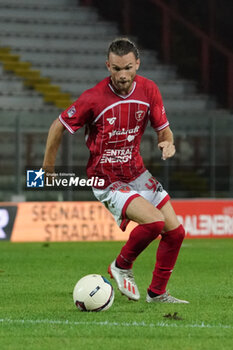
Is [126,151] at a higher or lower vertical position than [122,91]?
lower

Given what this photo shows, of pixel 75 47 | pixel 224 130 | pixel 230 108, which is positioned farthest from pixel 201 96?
pixel 224 130

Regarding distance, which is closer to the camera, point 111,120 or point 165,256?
point 111,120

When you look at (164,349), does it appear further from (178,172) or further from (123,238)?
(178,172)

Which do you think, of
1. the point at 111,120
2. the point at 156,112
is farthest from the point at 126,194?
the point at 156,112

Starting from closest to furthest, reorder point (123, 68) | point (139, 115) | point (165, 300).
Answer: point (123, 68) → point (139, 115) → point (165, 300)

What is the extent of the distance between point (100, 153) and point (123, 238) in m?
8.89

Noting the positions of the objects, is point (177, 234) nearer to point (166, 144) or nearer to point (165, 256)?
point (165, 256)

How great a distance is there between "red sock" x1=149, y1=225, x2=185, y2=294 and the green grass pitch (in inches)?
8.3

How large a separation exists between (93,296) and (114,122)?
55.6 inches

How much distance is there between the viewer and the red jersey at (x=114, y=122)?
24.9 feet

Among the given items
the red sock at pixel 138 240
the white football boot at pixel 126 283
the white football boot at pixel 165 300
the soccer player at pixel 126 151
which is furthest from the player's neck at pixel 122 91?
the white football boot at pixel 165 300

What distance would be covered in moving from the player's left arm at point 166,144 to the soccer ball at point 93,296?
1.12 meters

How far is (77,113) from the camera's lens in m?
7.56

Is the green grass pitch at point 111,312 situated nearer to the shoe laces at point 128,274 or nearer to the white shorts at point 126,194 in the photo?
the shoe laces at point 128,274
